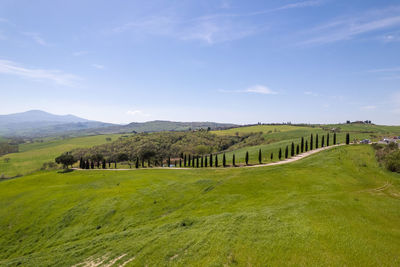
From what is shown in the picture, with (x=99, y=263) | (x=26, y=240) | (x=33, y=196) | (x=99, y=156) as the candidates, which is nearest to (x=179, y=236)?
(x=99, y=263)

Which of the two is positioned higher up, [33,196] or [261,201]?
[261,201]

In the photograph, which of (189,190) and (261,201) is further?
(189,190)

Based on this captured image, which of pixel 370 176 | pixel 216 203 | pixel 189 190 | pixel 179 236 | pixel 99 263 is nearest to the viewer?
pixel 99 263

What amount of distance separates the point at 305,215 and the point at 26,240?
166 ft

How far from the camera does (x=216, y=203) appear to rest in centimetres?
3697

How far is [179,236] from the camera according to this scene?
2316cm

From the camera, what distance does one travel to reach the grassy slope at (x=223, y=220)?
1803cm

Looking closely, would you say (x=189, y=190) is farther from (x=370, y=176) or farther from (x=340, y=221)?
(x=370, y=176)

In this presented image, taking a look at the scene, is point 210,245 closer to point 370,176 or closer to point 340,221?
point 340,221

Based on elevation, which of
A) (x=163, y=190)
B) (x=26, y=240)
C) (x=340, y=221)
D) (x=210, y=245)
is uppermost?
(x=340, y=221)

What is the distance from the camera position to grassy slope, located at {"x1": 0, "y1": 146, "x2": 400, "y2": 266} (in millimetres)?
18031

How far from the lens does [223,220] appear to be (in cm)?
2597

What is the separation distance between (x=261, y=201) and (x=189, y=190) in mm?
19557

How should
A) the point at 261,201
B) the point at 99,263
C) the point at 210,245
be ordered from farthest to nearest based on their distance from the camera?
the point at 261,201, the point at 99,263, the point at 210,245
